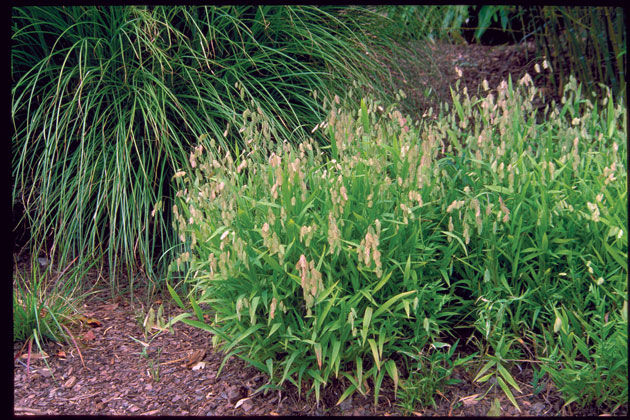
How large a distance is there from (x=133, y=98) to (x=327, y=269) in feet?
5.72

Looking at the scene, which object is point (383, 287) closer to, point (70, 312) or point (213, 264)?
point (213, 264)

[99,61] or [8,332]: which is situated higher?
[99,61]

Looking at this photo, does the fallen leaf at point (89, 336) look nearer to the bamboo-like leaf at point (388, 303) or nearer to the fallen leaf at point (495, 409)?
the bamboo-like leaf at point (388, 303)

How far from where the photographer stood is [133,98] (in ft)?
10.3

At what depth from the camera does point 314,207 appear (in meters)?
2.21

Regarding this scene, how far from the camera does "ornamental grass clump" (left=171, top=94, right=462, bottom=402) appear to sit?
192 centimetres

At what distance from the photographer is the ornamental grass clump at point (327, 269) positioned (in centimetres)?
192

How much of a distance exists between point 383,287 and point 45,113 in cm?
220

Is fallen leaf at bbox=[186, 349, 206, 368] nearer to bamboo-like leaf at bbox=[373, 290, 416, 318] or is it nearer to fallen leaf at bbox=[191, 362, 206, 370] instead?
fallen leaf at bbox=[191, 362, 206, 370]

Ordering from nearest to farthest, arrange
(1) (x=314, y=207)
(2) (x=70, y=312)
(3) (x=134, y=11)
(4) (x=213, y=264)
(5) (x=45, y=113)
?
(4) (x=213, y=264), (1) (x=314, y=207), (2) (x=70, y=312), (3) (x=134, y=11), (5) (x=45, y=113)

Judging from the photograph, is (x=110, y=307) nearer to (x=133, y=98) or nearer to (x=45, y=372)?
(x=45, y=372)

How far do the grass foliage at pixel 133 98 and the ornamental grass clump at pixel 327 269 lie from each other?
2.74 feet

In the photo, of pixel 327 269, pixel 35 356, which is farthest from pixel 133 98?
pixel 327 269

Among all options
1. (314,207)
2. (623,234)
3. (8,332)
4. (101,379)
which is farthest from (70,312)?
(623,234)
